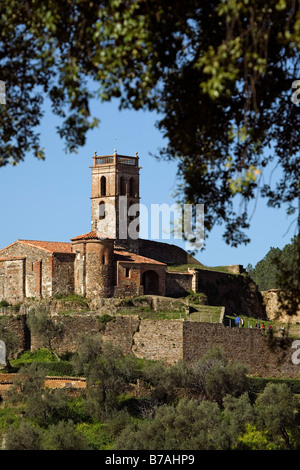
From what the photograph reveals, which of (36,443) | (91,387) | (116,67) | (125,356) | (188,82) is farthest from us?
(125,356)

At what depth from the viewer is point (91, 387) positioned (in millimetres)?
45000

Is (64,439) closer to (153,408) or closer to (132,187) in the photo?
(153,408)

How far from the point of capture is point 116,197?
61188 mm

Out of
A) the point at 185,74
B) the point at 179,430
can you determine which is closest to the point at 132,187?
the point at 179,430

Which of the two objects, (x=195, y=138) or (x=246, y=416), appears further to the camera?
(x=246, y=416)

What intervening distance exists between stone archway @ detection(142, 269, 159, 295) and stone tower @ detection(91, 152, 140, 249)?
3891mm

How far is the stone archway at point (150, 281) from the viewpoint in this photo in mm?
56781

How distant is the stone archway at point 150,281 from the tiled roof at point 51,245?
4808mm

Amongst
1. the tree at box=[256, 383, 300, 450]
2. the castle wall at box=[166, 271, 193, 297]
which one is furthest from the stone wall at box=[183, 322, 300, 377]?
the castle wall at box=[166, 271, 193, 297]

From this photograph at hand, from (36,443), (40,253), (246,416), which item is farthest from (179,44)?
(40,253)

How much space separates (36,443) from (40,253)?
19.6 meters

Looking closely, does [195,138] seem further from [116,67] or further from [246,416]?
[246,416]

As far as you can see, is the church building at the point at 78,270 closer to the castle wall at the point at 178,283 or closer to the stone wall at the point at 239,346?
the castle wall at the point at 178,283

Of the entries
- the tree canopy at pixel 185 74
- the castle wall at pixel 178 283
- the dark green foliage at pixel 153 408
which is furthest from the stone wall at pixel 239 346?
the tree canopy at pixel 185 74
